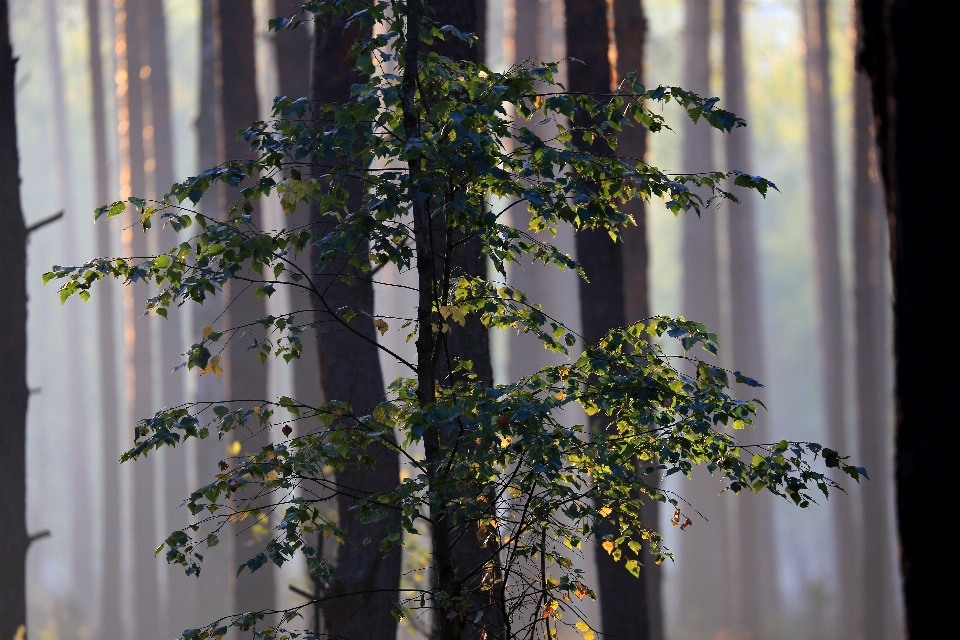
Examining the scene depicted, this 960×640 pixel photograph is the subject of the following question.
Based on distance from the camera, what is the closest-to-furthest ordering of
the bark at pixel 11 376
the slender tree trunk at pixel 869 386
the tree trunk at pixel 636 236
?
the bark at pixel 11 376 → the tree trunk at pixel 636 236 → the slender tree trunk at pixel 869 386

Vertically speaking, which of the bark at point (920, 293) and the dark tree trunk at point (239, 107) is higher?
the dark tree trunk at point (239, 107)

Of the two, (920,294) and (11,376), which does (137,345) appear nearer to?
(11,376)

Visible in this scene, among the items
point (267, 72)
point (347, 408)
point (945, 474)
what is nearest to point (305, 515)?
point (347, 408)

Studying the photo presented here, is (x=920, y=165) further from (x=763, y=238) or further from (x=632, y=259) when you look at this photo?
(x=763, y=238)

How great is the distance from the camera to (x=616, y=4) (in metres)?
11.1

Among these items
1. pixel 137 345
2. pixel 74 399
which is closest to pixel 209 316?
pixel 137 345

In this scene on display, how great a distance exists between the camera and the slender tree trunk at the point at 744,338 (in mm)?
18703

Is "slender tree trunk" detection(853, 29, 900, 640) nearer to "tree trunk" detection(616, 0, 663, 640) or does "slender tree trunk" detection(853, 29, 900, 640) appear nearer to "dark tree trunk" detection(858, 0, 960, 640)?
"tree trunk" detection(616, 0, 663, 640)

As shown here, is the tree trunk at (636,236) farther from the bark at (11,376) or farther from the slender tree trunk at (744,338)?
the slender tree trunk at (744,338)

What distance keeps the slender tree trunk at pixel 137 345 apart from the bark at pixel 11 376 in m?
11.5

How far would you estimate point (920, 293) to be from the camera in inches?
109

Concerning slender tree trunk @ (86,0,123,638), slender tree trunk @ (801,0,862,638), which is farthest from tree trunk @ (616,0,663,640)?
slender tree trunk @ (86,0,123,638)

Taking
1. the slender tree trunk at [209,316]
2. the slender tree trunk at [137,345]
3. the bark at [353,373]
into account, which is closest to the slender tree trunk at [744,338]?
the slender tree trunk at [209,316]

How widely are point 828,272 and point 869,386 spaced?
21.2 feet
